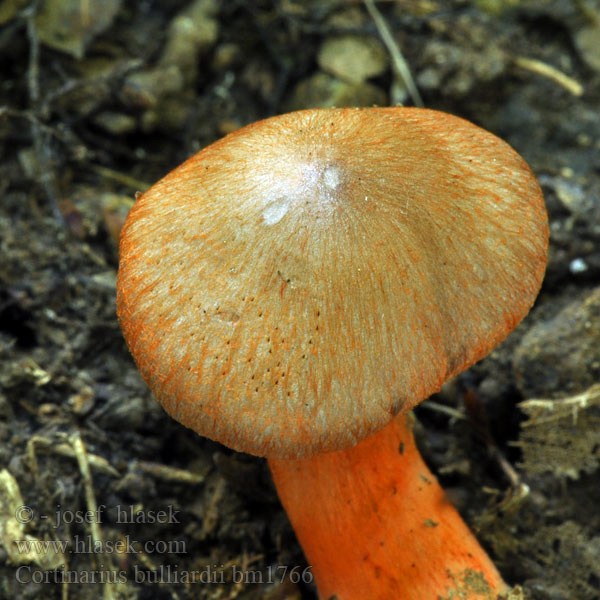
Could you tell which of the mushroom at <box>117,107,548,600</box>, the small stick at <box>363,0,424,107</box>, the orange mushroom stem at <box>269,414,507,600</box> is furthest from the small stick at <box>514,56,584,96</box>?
the orange mushroom stem at <box>269,414,507,600</box>

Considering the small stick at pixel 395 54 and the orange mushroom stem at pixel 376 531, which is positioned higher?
the small stick at pixel 395 54

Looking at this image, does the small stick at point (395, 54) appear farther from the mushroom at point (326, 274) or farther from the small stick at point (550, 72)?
the mushroom at point (326, 274)

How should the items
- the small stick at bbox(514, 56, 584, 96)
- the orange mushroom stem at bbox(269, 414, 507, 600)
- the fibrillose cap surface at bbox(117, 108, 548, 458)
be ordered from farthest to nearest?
the small stick at bbox(514, 56, 584, 96) < the orange mushroom stem at bbox(269, 414, 507, 600) < the fibrillose cap surface at bbox(117, 108, 548, 458)

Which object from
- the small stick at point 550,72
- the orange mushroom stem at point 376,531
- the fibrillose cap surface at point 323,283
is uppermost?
the fibrillose cap surface at point 323,283

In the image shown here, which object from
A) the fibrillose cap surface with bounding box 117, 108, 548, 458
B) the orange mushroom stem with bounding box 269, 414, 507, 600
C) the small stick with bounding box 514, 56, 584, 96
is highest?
the fibrillose cap surface with bounding box 117, 108, 548, 458

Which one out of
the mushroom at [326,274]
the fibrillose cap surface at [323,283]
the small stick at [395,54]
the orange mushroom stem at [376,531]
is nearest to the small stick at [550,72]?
the small stick at [395,54]

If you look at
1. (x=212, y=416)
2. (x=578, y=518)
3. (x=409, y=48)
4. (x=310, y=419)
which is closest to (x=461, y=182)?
(x=310, y=419)

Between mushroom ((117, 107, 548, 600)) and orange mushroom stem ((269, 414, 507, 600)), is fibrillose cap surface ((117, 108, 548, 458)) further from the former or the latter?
orange mushroom stem ((269, 414, 507, 600))
